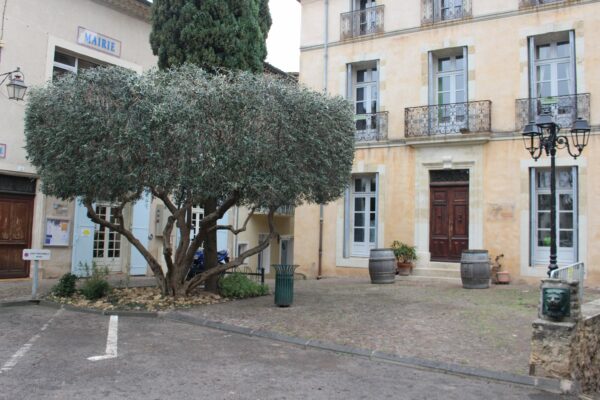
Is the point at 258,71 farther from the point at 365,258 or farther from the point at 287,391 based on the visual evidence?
the point at 287,391

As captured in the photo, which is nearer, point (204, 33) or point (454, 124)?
point (204, 33)

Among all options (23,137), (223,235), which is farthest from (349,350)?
(223,235)

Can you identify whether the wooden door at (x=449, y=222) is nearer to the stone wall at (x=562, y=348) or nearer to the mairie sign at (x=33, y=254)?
the stone wall at (x=562, y=348)

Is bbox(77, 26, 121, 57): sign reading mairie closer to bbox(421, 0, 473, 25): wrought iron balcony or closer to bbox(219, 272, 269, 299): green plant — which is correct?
bbox(219, 272, 269, 299): green plant

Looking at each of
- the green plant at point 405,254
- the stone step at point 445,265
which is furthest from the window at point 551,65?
the green plant at point 405,254

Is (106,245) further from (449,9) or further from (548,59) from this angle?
(548,59)

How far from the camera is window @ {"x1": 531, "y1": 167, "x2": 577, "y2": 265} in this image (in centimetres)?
1341

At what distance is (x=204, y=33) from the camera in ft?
35.6

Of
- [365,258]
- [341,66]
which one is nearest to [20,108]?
[341,66]

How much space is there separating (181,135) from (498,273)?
909 cm

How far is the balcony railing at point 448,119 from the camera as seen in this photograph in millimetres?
14430

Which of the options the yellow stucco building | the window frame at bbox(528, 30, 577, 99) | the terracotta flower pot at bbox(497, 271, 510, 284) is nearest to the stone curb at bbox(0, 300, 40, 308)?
the yellow stucco building

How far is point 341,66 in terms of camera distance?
1683 cm

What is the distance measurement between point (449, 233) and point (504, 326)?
22.6 ft
